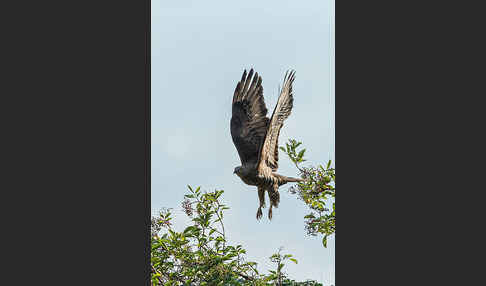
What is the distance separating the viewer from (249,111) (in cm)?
591

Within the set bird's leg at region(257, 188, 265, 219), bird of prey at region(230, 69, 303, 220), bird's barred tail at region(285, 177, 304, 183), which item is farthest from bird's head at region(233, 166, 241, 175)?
bird's barred tail at region(285, 177, 304, 183)

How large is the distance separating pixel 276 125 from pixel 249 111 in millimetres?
680

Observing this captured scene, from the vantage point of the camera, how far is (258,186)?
5.42 metres

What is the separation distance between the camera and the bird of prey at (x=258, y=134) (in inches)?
205

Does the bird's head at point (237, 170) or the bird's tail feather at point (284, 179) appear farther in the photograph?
the bird's tail feather at point (284, 179)

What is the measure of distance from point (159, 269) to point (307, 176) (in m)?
1.80

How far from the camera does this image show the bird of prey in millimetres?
5219

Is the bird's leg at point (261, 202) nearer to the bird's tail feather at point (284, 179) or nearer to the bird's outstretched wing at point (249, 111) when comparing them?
the bird's tail feather at point (284, 179)

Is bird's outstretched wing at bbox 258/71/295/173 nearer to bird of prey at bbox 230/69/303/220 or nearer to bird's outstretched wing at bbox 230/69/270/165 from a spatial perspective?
bird of prey at bbox 230/69/303/220

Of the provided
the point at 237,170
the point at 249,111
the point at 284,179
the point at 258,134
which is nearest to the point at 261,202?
the point at 284,179

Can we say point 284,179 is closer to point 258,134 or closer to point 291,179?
point 291,179

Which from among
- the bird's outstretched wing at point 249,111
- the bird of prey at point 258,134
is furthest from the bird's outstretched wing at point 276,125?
the bird's outstretched wing at point 249,111
